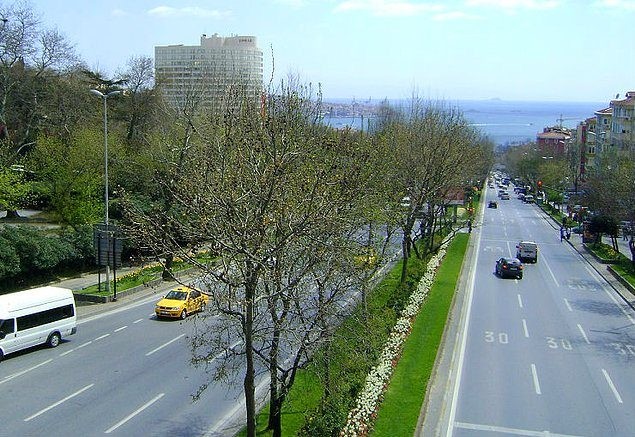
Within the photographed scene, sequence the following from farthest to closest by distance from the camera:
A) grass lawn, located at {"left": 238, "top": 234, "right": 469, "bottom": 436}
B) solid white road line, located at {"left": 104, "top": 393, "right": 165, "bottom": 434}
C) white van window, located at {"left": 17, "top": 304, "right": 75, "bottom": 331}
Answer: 1. white van window, located at {"left": 17, "top": 304, "right": 75, "bottom": 331}
2. solid white road line, located at {"left": 104, "top": 393, "right": 165, "bottom": 434}
3. grass lawn, located at {"left": 238, "top": 234, "right": 469, "bottom": 436}

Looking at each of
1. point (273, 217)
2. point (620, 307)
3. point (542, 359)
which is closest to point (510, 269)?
point (620, 307)

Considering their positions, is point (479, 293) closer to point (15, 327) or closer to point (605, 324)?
point (605, 324)

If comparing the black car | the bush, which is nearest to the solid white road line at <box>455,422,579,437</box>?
the bush

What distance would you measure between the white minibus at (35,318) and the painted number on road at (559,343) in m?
16.3

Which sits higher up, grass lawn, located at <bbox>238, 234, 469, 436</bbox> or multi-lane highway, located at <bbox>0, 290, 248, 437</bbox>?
grass lawn, located at <bbox>238, 234, 469, 436</bbox>

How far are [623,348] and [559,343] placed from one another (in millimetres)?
2090

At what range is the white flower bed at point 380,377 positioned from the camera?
48.4ft

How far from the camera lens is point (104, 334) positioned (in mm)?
24391

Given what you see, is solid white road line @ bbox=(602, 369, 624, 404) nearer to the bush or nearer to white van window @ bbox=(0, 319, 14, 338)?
white van window @ bbox=(0, 319, 14, 338)

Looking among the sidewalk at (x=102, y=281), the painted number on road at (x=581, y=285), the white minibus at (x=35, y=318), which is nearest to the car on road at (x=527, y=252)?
the painted number on road at (x=581, y=285)

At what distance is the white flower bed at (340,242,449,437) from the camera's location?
48.4 feet

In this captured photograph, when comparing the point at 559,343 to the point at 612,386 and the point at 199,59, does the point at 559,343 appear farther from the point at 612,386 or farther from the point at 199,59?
the point at 199,59

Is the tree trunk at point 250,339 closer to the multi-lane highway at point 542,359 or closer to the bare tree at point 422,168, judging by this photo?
the multi-lane highway at point 542,359

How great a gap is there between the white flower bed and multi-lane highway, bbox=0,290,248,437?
3.12m
